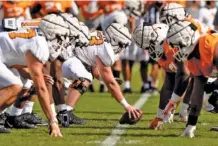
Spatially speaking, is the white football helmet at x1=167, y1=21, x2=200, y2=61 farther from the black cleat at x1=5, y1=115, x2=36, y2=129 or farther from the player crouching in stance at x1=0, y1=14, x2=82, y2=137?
the black cleat at x1=5, y1=115, x2=36, y2=129

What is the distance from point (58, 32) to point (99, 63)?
1.53m

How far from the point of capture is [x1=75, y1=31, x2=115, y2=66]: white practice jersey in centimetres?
1116

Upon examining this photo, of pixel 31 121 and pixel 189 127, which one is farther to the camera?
pixel 31 121

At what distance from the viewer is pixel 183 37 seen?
9.86 metres

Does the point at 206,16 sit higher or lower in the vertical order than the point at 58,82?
lower

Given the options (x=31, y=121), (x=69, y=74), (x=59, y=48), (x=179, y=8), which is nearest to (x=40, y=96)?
(x=59, y=48)

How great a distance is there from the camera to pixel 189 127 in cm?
1010

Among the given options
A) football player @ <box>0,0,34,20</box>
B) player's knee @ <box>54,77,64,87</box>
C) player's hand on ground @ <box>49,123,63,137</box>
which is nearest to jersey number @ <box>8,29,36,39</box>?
player's hand on ground @ <box>49,123,63,137</box>

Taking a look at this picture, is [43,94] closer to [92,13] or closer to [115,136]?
[115,136]

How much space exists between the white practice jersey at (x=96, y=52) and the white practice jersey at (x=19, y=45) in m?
1.31

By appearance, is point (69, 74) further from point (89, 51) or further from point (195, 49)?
point (195, 49)

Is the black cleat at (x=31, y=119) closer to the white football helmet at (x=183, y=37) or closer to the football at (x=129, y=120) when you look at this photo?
the football at (x=129, y=120)

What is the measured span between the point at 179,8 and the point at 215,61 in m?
→ 2.43

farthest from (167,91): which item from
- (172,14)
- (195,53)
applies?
(195,53)
